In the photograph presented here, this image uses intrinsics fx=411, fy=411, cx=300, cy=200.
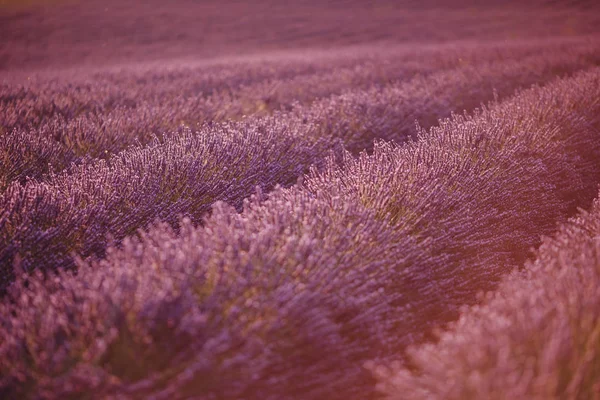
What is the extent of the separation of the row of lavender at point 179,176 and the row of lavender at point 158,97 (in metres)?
0.26

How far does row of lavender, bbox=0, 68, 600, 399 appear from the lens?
1260 mm

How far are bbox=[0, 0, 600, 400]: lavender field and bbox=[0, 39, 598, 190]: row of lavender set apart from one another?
0.04 m

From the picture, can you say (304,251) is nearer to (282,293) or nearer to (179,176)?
(282,293)

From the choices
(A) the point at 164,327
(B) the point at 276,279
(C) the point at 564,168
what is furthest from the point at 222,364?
(C) the point at 564,168

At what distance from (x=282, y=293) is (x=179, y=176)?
A: 55.4 inches

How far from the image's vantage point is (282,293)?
149 centimetres

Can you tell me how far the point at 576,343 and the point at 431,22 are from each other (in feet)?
45.8

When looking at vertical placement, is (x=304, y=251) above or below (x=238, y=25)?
below

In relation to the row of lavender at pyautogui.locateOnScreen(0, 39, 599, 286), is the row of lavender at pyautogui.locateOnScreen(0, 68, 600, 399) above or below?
below

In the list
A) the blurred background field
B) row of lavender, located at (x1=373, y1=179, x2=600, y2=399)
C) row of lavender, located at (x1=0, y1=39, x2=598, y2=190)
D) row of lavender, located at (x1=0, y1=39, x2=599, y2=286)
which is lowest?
row of lavender, located at (x1=373, y1=179, x2=600, y2=399)

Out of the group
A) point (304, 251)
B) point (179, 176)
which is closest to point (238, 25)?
point (179, 176)

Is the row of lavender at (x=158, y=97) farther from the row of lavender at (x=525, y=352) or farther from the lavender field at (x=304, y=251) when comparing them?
the row of lavender at (x=525, y=352)

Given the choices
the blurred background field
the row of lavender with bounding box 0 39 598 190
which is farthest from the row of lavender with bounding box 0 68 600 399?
the blurred background field

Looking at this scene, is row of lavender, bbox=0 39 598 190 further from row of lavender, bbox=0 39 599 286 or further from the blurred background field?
the blurred background field
